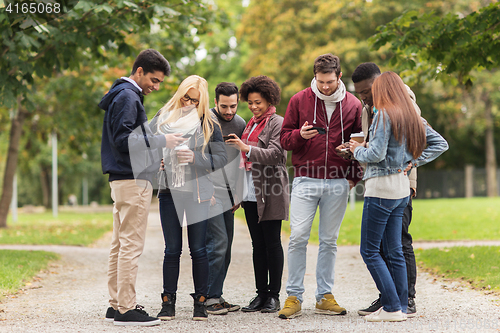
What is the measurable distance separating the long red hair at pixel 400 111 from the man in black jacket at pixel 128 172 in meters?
1.70

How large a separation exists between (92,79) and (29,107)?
602 centimetres

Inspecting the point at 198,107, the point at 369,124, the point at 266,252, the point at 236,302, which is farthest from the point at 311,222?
the point at 198,107

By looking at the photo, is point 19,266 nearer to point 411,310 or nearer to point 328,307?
point 328,307

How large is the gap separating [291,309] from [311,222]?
0.77 meters

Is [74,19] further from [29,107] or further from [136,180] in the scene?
[136,180]

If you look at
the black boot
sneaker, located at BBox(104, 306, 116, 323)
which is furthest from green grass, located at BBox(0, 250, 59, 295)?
the black boot

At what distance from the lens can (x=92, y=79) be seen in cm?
1332

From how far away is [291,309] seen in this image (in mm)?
4219

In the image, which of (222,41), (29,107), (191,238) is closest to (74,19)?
(29,107)

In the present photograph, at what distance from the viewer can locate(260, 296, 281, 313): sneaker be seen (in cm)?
446

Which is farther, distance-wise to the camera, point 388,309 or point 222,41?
point 222,41

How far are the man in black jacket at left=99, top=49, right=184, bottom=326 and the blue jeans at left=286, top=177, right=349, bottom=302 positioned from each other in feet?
3.99

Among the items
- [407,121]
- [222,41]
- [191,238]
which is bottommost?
[191,238]

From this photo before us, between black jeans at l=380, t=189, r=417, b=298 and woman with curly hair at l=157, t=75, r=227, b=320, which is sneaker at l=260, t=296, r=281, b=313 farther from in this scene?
black jeans at l=380, t=189, r=417, b=298
